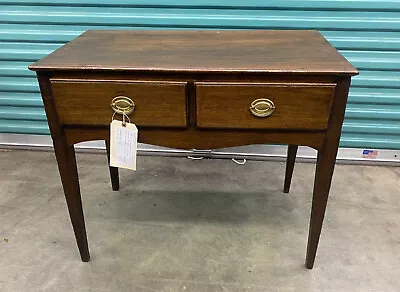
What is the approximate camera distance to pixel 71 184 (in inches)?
43.9

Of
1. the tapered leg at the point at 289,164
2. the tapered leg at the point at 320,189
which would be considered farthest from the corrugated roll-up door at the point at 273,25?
the tapered leg at the point at 320,189

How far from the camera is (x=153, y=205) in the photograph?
1.54 m

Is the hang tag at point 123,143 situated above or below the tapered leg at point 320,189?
above

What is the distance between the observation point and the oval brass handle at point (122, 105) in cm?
95


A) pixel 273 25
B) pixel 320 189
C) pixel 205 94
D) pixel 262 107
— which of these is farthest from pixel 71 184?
pixel 273 25

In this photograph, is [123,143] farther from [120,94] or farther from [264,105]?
[264,105]

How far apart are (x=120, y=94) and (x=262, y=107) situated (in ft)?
1.19

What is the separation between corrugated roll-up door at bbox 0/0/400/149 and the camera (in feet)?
5.02

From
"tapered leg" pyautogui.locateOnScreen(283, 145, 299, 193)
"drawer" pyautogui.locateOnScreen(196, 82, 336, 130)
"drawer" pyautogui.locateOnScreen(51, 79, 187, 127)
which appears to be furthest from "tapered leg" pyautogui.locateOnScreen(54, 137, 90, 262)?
"tapered leg" pyautogui.locateOnScreen(283, 145, 299, 193)

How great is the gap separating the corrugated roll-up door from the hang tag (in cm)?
79

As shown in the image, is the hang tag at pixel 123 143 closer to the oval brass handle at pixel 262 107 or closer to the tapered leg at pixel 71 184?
the tapered leg at pixel 71 184

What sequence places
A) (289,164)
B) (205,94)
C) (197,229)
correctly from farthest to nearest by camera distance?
(289,164)
(197,229)
(205,94)

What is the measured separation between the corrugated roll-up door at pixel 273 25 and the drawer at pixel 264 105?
29.7 inches

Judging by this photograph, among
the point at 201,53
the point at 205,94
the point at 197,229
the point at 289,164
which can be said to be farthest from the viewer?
the point at 289,164
